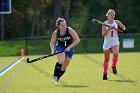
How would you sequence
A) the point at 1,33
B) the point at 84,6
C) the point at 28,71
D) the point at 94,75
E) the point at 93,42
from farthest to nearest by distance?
the point at 84,6 < the point at 1,33 < the point at 93,42 < the point at 28,71 < the point at 94,75

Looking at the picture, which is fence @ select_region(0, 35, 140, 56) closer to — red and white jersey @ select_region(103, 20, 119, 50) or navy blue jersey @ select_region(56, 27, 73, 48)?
red and white jersey @ select_region(103, 20, 119, 50)

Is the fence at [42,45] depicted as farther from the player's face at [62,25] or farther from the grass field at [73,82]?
the player's face at [62,25]

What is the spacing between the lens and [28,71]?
1714 cm

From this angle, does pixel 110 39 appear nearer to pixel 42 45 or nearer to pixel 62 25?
pixel 62 25

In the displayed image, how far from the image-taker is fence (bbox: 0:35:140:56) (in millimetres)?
29436

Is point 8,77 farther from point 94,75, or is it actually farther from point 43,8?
point 43,8

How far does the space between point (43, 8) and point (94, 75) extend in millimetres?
32298

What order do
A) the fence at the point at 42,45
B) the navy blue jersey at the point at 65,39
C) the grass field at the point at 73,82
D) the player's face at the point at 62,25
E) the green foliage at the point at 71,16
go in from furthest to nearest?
the green foliage at the point at 71,16 → the fence at the point at 42,45 → the navy blue jersey at the point at 65,39 → the player's face at the point at 62,25 → the grass field at the point at 73,82

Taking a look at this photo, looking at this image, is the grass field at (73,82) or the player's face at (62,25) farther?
the player's face at (62,25)

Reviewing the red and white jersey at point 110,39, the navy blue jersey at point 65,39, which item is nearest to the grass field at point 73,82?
the red and white jersey at point 110,39

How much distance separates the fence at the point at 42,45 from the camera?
96.6ft

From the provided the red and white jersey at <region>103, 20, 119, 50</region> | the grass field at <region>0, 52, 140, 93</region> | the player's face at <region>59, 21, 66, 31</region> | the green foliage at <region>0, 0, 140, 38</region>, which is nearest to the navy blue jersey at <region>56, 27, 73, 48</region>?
the player's face at <region>59, 21, 66, 31</region>

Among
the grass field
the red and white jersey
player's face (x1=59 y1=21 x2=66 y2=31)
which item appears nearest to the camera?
the grass field

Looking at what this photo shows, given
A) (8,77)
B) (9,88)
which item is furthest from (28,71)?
(9,88)
